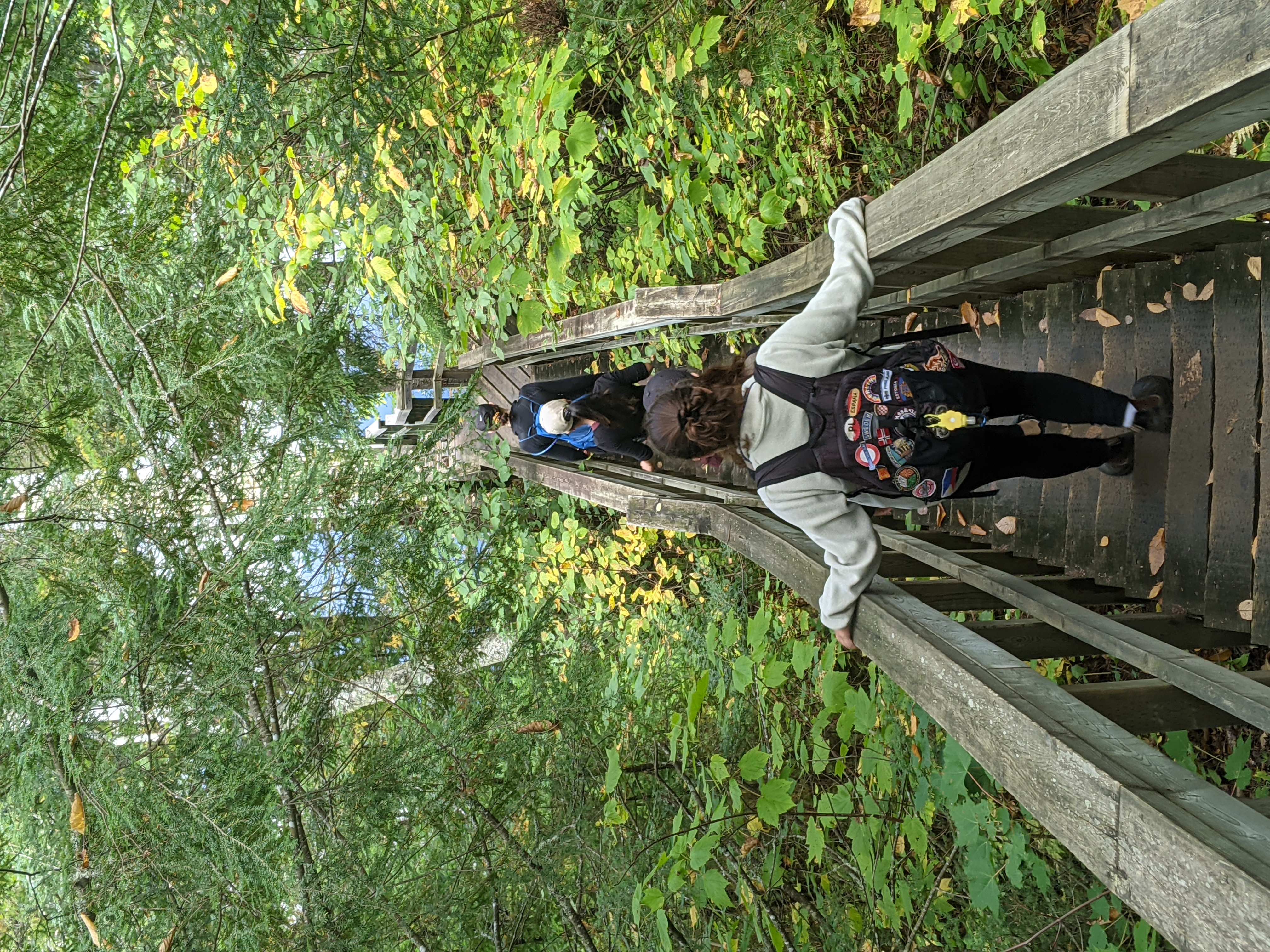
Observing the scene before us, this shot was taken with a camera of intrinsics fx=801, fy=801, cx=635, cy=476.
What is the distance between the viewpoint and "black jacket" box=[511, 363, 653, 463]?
5270 mm

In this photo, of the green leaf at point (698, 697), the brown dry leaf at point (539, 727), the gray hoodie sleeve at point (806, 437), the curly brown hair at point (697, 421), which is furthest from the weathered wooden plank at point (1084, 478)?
the brown dry leaf at point (539, 727)

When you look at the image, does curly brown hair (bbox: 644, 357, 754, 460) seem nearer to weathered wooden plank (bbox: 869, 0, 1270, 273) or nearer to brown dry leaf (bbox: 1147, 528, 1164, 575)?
weathered wooden plank (bbox: 869, 0, 1270, 273)

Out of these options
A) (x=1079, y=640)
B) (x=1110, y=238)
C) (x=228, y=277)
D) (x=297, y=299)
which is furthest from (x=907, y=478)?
(x=228, y=277)

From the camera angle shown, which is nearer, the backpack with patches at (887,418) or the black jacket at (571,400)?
the backpack with patches at (887,418)

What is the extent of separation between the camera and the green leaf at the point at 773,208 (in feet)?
16.8

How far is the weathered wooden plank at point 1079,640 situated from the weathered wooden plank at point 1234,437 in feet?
0.38

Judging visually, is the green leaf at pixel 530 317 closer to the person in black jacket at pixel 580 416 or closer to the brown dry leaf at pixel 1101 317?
the person in black jacket at pixel 580 416

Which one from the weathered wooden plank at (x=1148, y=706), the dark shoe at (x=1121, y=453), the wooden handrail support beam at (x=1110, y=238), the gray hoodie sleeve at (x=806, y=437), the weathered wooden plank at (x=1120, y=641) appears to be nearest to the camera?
the weathered wooden plank at (x=1120, y=641)

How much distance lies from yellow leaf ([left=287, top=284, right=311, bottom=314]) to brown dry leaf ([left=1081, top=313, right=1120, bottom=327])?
15.1 ft

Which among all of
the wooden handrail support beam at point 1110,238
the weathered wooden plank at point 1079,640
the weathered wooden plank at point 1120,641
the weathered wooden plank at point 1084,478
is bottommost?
the weathered wooden plank at point 1079,640

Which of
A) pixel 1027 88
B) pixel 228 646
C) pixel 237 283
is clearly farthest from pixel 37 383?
pixel 1027 88

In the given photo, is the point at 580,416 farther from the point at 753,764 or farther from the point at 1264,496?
the point at 1264,496

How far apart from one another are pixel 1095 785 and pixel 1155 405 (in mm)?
2159

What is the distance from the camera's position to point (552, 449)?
673 cm
